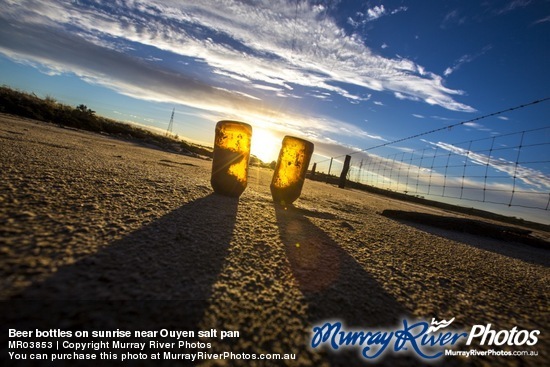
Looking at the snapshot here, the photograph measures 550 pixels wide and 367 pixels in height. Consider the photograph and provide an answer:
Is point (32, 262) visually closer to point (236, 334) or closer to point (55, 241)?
point (55, 241)

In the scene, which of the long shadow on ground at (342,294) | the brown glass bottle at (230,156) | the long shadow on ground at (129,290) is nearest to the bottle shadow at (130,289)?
the long shadow on ground at (129,290)

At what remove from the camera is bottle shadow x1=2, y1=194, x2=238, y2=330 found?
0.50 m

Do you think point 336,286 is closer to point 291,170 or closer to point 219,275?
point 219,275

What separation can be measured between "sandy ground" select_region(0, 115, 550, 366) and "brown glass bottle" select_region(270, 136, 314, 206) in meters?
0.75

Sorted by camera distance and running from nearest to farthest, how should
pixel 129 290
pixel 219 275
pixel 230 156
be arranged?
pixel 129 290 → pixel 219 275 → pixel 230 156

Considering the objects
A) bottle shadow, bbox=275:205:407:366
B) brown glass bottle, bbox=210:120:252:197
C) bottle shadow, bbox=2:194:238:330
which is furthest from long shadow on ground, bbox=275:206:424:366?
brown glass bottle, bbox=210:120:252:197

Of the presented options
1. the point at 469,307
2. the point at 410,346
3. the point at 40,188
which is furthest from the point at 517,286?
the point at 40,188

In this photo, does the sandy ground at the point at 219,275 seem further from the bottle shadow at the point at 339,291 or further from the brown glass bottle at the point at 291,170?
the brown glass bottle at the point at 291,170

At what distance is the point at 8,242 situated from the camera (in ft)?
2.27

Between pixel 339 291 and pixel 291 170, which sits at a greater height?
pixel 291 170

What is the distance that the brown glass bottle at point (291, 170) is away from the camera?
231 centimetres

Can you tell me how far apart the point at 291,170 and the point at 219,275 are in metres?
1.66

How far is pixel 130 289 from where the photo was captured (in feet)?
2.00

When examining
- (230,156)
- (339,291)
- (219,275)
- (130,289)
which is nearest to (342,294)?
(339,291)
